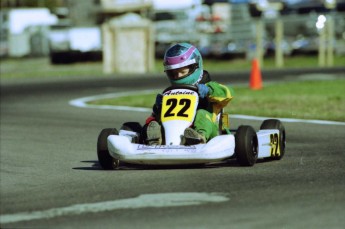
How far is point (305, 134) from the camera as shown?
13492 millimetres

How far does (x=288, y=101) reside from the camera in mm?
19188

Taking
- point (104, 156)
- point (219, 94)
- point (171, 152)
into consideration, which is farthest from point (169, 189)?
point (219, 94)

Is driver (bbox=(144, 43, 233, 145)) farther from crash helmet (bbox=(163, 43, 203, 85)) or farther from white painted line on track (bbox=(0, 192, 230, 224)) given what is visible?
white painted line on track (bbox=(0, 192, 230, 224))

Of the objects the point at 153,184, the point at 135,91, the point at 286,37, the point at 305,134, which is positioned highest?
the point at 153,184

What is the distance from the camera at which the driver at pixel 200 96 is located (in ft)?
31.8

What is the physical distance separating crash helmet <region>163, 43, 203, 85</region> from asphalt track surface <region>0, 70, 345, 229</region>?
0.93 meters

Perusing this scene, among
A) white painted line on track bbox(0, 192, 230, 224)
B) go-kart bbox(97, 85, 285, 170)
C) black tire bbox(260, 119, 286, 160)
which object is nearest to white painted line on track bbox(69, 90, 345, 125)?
black tire bbox(260, 119, 286, 160)

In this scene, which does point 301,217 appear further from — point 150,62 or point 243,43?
point 243,43

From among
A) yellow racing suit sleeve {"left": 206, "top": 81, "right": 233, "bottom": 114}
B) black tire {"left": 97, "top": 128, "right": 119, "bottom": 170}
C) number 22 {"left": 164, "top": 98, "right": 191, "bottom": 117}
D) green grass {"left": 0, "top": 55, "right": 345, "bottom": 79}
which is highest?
yellow racing suit sleeve {"left": 206, "top": 81, "right": 233, "bottom": 114}

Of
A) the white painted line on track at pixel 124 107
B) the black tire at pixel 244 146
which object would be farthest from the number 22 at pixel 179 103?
the white painted line on track at pixel 124 107

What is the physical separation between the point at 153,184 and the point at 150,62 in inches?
1170

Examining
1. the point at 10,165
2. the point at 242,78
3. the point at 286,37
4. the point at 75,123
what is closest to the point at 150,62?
the point at 242,78

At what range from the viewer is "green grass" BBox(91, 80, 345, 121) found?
16.9 m

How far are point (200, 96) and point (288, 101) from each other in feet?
30.8
